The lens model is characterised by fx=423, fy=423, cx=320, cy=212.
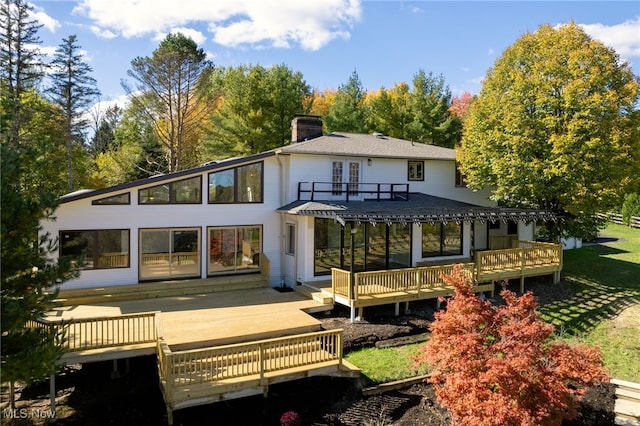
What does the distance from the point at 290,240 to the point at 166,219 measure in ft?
15.4

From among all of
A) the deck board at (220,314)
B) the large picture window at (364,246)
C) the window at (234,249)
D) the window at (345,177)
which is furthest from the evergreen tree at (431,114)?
the deck board at (220,314)

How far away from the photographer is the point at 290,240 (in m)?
16.8

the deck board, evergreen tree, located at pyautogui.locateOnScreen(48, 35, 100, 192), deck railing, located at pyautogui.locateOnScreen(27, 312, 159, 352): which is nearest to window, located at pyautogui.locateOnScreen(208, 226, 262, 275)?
the deck board

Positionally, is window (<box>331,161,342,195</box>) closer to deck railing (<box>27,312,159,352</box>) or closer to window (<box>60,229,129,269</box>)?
window (<box>60,229,129,269</box>)

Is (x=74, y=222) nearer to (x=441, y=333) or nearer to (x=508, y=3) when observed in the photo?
(x=441, y=333)

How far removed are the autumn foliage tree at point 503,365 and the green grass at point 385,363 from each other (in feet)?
7.44

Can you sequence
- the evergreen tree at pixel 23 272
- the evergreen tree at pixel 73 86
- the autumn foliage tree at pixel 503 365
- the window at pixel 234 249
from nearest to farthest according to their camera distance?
1. the evergreen tree at pixel 23 272
2. the autumn foliage tree at pixel 503 365
3. the window at pixel 234 249
4. the evergreen tree at pixel 73 86

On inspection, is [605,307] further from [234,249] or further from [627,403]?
[234,249]

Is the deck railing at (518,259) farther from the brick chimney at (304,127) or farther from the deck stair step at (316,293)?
the brick chimney at (304,127)

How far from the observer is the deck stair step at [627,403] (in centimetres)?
912

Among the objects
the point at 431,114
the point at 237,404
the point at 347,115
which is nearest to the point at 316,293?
the point at 237,404

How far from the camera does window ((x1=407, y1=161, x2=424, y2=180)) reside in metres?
20.3

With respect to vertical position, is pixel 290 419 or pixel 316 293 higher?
pixel 316 293

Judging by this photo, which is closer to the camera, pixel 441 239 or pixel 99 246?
pixel 99 246
